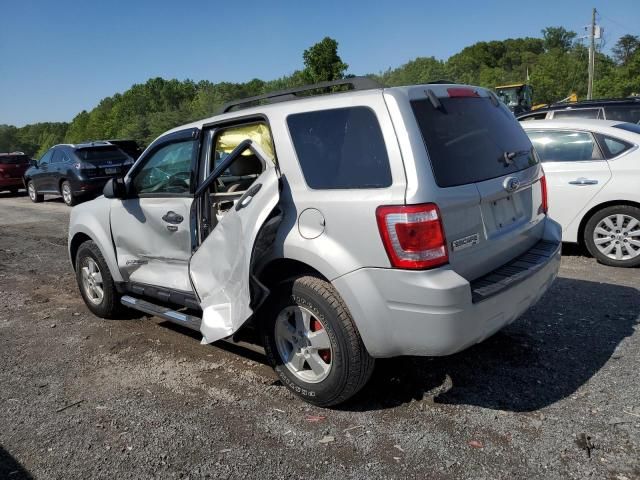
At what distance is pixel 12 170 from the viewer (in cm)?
2019

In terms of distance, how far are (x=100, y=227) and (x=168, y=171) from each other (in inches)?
41.3

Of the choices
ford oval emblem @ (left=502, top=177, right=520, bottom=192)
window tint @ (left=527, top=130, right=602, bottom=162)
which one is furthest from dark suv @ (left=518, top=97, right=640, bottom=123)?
ford oval emblem @ (left=502, top=177, right=520, bottom=192)

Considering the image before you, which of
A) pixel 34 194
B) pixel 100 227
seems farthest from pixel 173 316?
pixel 34 194

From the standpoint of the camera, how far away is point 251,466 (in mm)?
2715

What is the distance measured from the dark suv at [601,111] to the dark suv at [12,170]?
61.3ft

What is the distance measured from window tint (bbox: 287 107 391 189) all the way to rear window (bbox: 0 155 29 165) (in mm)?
21068

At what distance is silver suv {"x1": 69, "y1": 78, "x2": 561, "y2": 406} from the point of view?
271 centimetres

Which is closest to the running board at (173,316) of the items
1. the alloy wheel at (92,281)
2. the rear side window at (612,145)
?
the alloy wheel at (92,281)

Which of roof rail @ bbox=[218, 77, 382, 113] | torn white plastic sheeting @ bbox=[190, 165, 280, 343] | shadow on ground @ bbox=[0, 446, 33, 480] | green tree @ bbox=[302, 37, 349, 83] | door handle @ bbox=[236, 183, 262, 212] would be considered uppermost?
green tree @ bbox=[302, 37, 349, 83]

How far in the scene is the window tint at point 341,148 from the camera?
9.29 feet

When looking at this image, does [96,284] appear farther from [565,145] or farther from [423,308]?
[565,145]

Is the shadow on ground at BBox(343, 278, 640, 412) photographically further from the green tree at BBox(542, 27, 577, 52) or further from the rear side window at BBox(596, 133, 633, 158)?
the green tree at BBox(542, 27, 577, 52)

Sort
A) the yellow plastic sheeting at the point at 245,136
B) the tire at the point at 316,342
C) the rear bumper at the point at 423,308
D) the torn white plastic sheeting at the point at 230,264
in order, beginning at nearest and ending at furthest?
the rear bumper at the point at 423,308, the tire at the point at 316,342, the torn white plastic sheeting at the point at 230,264, the yellow plastic sheeting at the point at 245,136

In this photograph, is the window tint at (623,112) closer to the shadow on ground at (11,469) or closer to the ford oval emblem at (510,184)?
the ford oval emblem at (510,184)
